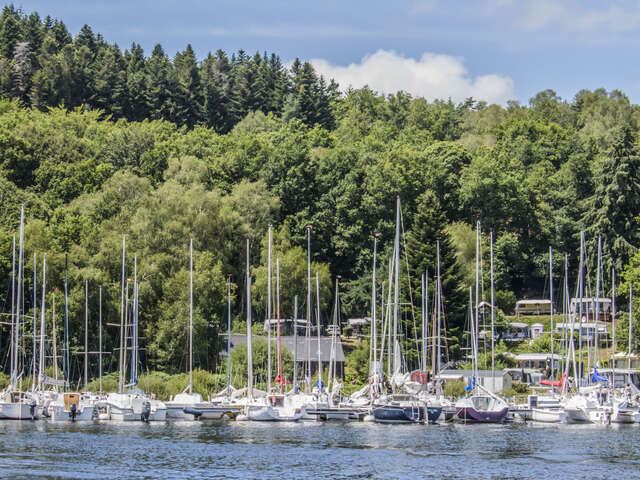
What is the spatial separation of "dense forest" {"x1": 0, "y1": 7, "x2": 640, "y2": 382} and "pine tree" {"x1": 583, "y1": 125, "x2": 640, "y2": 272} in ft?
0.80

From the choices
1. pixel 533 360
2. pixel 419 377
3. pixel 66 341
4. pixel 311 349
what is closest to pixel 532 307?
pixel 533 360

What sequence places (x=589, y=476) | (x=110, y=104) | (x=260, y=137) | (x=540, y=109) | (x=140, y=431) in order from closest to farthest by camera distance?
(x=589, y=476)
(x=140, y=431)
(x=260, y=137)
(x=110, y=104)
(x=540, y=109)

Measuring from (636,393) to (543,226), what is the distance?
173 feet

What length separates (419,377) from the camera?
234 ft

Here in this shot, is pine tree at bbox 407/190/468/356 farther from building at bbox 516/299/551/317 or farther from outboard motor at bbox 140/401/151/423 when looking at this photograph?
outboard motor at bbox 140/401/151/423

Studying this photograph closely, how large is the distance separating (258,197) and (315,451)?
61657 millimetres

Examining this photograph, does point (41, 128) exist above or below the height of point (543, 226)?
above

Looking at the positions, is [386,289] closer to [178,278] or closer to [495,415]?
[178,278]

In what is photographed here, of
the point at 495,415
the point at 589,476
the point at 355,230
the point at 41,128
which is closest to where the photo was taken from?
the point at 589,476

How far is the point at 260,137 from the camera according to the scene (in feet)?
469

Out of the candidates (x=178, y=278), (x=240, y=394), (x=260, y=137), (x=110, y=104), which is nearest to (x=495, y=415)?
(x=240, y=394)

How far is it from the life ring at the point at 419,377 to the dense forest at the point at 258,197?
11.3 metres

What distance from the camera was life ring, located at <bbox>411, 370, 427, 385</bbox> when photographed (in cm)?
7062

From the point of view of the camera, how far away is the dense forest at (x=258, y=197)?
9662cm
